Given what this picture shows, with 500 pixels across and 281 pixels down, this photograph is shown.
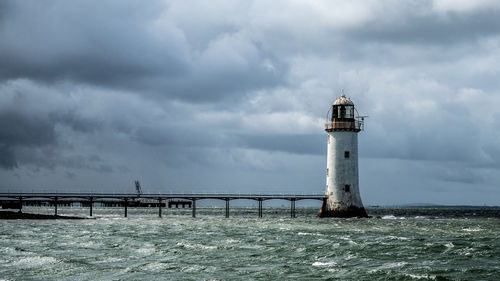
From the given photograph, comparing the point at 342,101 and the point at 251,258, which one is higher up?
the point at 342,101

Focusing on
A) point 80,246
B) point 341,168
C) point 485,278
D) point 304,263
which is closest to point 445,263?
point 485,278

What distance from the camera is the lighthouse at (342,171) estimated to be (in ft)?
243

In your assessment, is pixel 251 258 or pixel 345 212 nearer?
pixel 251 258

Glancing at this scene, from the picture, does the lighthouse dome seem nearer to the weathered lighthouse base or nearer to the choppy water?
the weathered lighthouse base

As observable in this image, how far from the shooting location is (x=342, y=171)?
244 ft

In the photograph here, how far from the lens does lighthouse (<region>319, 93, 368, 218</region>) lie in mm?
74188

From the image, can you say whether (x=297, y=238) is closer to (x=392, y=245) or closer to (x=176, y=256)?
(x=392, y=245)

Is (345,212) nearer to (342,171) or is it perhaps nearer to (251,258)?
(342,171)

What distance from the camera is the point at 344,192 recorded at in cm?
7438

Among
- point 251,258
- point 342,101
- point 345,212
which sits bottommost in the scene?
point 251,258

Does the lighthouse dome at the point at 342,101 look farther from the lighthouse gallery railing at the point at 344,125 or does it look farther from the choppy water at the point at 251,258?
the choppy water at the point at 251,258

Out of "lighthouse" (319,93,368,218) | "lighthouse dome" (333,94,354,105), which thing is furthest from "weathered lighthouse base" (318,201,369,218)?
"lighthouse dome" (333,94,354,105)

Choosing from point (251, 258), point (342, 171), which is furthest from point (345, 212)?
point (251, 258)

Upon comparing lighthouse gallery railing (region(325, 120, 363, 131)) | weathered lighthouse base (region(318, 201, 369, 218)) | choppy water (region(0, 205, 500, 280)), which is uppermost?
lighthouse gallery railing (region(325, 120, 363, 131))
